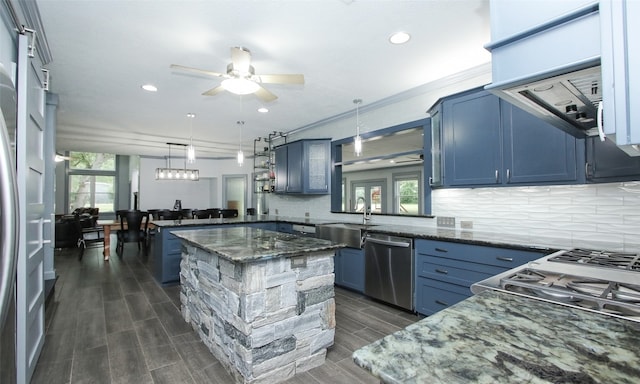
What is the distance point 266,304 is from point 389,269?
65.9 inches

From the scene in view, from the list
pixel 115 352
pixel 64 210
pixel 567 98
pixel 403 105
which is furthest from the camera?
pixel 64 210

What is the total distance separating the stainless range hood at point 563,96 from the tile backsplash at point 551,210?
57.4 inches

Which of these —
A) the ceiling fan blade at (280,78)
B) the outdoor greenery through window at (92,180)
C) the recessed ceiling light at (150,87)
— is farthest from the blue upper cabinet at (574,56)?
the outdoor greenery through window at (92,180)

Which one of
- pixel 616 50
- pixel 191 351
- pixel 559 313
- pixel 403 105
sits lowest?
pixel 191 351

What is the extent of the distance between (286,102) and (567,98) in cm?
351

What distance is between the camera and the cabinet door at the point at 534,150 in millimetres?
2211

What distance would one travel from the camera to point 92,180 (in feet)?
30.8

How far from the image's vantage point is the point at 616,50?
66 cm

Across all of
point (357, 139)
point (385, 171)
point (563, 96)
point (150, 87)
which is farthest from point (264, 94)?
point (385, 171)

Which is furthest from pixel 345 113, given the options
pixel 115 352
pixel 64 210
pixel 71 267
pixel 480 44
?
pixel 64 210

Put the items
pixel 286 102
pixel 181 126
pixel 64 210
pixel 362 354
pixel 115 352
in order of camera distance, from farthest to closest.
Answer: pixel 64 210 < pixel 181 126 < pixel 286 102 < pixel 115 352 < pixel 362 354

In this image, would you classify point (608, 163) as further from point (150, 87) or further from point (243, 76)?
point (150, 87)

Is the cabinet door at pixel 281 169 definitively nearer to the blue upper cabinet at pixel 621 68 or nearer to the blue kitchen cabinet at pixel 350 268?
the blue kitchen cabinet at pixel 350 268

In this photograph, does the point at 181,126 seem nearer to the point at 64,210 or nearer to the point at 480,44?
the point at 480,44
